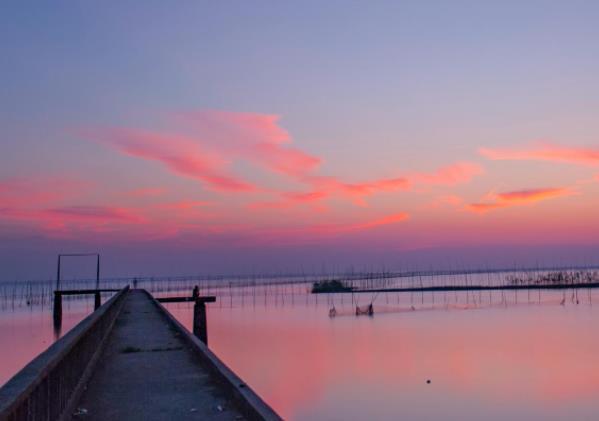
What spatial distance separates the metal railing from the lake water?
12231 mm

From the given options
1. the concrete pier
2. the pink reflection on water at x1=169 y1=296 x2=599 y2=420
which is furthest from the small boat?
the concrete pier

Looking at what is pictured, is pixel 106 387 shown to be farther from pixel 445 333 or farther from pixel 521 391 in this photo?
pixel 445 333

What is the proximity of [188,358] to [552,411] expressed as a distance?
13329 mm

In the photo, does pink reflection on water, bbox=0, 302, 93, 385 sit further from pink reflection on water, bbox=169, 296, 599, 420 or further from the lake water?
pink reflection on water, bbox=169, 296, 599, 420

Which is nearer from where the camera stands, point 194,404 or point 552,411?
point 194,404

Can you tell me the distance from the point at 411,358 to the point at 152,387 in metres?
21.1

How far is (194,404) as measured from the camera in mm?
8281

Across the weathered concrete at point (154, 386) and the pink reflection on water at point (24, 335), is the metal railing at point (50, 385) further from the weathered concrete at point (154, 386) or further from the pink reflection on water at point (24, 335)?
the pink reflection on water at point (24, 335)

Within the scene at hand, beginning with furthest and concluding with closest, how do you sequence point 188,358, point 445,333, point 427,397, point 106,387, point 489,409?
point 445,333 → point 427,397 → point 489,409 → point 188,358 → point 106,387

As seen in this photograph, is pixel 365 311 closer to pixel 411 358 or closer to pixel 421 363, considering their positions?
pixel 411 358

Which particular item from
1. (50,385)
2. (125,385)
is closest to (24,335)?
(125,385)

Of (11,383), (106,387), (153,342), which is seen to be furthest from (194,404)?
(153,342)

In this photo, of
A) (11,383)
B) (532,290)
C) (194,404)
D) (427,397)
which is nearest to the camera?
(11,383)

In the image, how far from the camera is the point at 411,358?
94.7 feet
